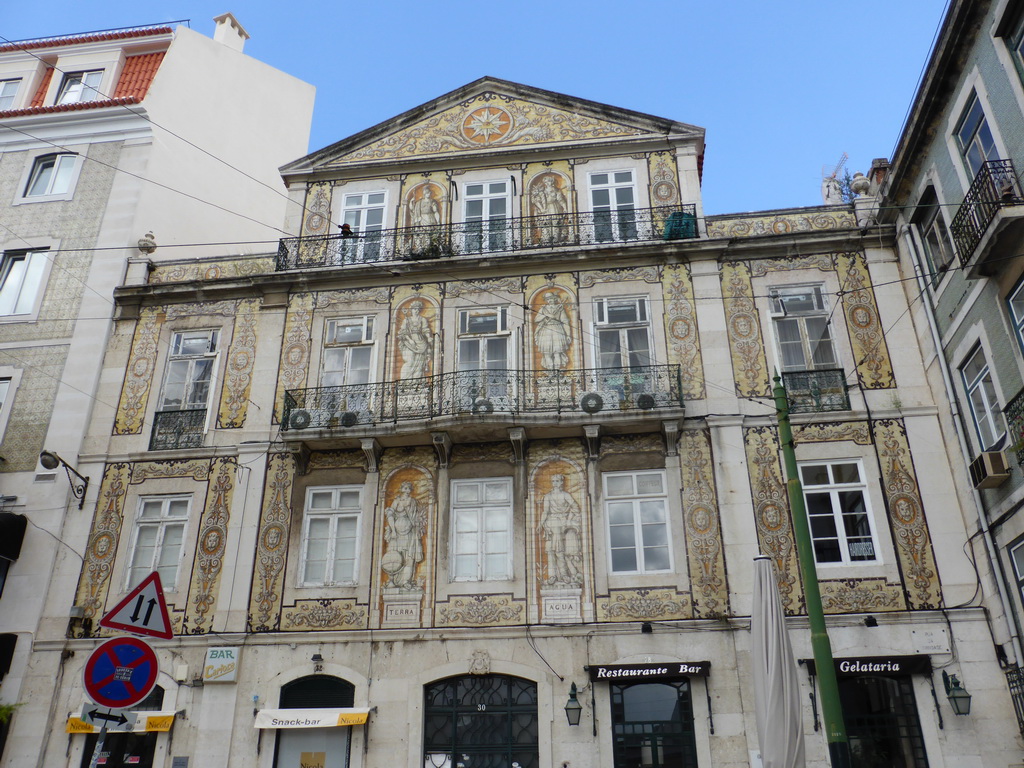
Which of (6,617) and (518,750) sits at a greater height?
(6,617)

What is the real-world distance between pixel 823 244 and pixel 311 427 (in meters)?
10.6

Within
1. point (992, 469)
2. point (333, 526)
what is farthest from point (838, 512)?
point (333, 526)

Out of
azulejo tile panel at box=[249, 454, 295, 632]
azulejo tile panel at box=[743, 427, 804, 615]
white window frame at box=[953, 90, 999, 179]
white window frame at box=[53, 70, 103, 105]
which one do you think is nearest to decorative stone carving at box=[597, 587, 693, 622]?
azulejo tile panel at box=[743, 427, 804, 615]

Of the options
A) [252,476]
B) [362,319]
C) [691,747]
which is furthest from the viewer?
[362,319]

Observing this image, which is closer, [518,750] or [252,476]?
[518,750]

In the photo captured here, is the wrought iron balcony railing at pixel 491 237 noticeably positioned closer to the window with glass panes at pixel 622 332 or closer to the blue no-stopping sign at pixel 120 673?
the window with glass panes at pixel 622 332

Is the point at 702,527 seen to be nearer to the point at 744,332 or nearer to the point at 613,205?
the point at 744,332

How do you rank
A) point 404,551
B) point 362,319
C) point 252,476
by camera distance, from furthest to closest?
point 362,319
point 252,476
point 404,551

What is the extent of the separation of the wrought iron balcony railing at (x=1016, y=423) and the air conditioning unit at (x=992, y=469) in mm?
199

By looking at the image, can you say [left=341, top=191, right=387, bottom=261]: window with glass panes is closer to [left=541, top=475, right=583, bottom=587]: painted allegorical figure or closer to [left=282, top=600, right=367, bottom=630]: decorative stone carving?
[left=541, top=475, right=583, bottom=587]: painted allegorical figure

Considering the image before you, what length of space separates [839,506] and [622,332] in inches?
202

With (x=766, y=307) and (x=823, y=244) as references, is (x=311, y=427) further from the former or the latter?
(x=823, y=244)

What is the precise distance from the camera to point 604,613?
1479cm

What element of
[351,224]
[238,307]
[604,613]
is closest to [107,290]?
[238,307]
